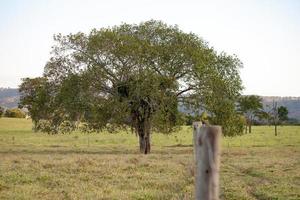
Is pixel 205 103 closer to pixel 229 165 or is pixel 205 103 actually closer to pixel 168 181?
pixel 229 165

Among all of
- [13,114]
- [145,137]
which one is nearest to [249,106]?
[145,137]

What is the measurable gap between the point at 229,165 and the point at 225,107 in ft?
48.2

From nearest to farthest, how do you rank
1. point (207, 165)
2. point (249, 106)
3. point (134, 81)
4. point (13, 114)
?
1. point (207, 165)
2. point (134, 81)
3. point (249, 106)
4. point (13, 114)

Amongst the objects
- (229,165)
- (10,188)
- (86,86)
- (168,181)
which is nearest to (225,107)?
(86,86)

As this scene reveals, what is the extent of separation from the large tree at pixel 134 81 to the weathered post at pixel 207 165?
3131cm

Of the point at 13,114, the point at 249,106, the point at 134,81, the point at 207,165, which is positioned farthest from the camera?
the point at 13,114

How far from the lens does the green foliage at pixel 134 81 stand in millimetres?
39250

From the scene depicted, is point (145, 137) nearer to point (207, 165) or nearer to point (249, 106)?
point (207, 165)

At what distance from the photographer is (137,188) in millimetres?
17406

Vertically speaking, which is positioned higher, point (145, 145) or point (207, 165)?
point (207, 165)

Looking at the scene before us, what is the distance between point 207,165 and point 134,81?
3273 centimetres

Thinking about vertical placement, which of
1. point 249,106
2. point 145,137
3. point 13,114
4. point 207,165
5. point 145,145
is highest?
point 249,106

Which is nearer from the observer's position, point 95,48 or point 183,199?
point 183,199

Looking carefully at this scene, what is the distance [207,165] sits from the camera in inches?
259
